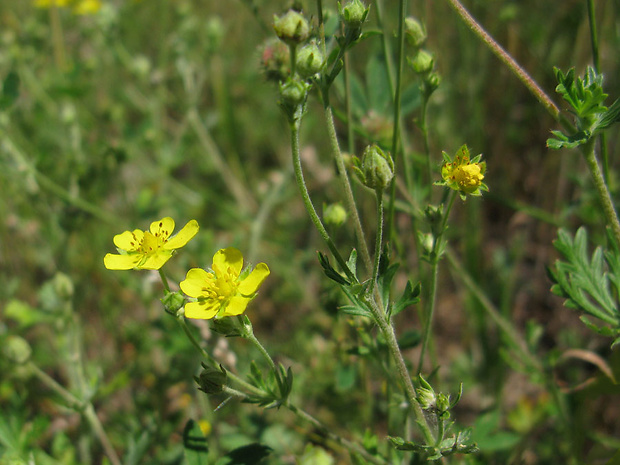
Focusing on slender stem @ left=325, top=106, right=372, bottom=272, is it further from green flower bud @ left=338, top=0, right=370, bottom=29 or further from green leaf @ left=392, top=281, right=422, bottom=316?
green flower bud @ left=338, top=0, right=370, bottom=29

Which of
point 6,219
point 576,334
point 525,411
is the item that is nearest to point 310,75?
point 525,411

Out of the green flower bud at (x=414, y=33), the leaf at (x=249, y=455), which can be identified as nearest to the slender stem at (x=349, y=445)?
the leaf at (x=249, y=455)

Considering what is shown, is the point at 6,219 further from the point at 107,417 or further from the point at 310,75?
the point at 310,75

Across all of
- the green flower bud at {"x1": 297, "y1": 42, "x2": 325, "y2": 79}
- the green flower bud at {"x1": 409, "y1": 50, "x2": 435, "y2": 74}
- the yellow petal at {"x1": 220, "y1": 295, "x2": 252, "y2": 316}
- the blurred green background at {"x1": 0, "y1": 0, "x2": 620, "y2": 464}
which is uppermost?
the green flower bud at {"x1": 297, "y1": 42, "x2": 325, "y2": 79}

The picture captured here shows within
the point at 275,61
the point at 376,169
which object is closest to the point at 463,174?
the point at 376,169

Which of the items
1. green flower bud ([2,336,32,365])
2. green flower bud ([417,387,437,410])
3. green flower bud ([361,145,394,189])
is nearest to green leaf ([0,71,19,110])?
green flower bud ([2,336,32,365])

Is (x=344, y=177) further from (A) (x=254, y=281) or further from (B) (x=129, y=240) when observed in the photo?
(B) (x=129, y=240)

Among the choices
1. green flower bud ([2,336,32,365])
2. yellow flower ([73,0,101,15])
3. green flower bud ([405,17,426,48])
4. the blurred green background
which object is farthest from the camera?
yellow flower ([73,0,101,15])
